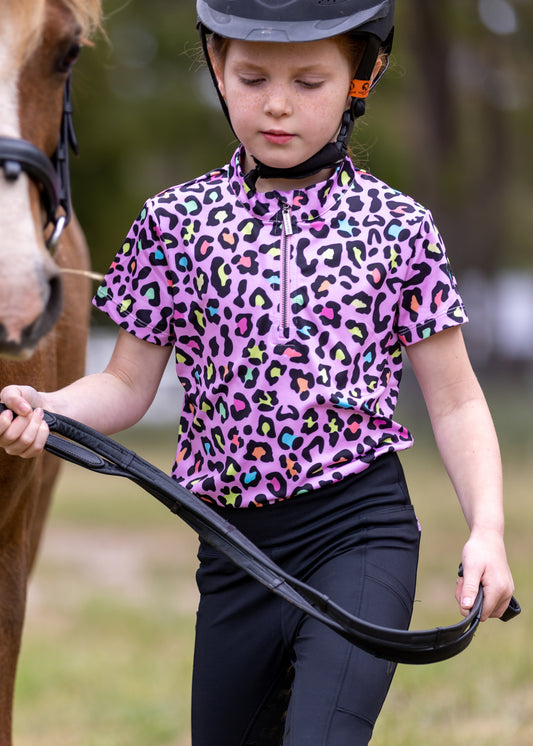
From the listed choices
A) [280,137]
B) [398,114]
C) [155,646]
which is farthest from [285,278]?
[398,114]

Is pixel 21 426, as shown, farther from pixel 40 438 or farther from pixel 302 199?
pixel 302 199

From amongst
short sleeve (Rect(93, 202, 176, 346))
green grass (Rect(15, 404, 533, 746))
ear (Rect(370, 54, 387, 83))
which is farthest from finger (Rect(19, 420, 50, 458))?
green grass (Rect(15, 404, 533, 746))

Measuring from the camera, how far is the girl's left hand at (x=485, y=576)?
2057 mm

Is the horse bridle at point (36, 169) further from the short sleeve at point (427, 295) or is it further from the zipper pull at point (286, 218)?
the short sleeve at point (427, 295)

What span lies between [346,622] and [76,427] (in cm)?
64

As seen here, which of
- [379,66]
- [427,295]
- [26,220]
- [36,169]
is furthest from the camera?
[379,66]

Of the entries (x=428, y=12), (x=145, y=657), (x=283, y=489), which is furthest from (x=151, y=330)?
(x=428, y=12)

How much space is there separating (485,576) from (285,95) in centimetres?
99

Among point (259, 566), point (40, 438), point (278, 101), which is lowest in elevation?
point (259, 566)

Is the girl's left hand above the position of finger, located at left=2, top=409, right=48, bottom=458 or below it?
below

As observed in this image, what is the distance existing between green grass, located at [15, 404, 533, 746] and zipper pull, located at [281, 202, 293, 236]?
6.46 ft

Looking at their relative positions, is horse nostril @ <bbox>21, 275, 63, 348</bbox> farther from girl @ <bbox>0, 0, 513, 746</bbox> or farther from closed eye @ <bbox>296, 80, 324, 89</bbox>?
closed eye @ <bbox>296, 80, 324, 89</bbox>

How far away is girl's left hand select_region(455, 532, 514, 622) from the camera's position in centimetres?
206

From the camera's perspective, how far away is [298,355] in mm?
2197
